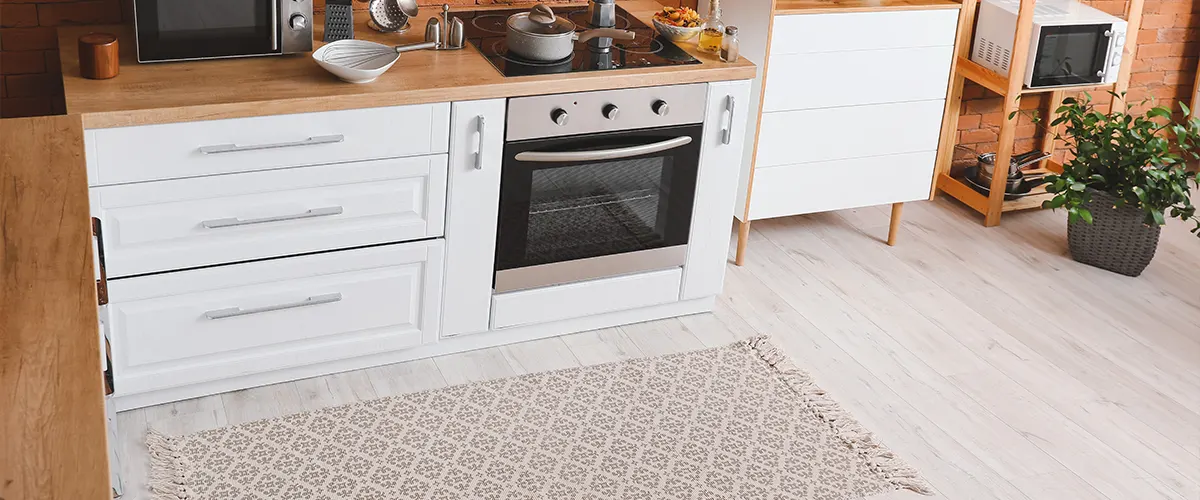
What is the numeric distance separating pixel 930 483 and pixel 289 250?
5.54ft

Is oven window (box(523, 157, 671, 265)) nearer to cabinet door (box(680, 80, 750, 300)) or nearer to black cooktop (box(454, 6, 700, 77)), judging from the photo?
cabinet door (box(680, 80, 750, 300))

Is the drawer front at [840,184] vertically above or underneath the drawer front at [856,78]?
underneath

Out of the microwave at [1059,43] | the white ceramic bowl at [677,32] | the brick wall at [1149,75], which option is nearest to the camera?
the white ceramic bowl at [677,32]

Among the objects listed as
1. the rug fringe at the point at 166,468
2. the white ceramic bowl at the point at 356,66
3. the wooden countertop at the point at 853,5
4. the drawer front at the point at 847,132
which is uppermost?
the wooden countertop at the point at 853,5

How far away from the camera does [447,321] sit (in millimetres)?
3262

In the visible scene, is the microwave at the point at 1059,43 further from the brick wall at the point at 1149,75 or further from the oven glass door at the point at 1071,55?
the brick wall at the point at 1149,75

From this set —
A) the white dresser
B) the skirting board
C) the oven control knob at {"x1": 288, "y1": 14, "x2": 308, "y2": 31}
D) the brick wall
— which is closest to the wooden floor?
the skirting board

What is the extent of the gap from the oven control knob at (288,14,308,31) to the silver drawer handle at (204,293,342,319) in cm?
68

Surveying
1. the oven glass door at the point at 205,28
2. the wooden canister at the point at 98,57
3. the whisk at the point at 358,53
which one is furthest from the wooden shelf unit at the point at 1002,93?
the wooden canister at the point at 98,57

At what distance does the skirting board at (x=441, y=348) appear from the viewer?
119 inches

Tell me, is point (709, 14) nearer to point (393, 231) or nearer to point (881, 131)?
point (881, 131)

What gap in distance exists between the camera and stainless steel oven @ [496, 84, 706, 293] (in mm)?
3125

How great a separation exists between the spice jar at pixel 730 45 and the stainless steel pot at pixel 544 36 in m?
0.29

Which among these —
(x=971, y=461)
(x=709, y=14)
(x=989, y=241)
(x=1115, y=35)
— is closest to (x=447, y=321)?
(x=709, y=14)
